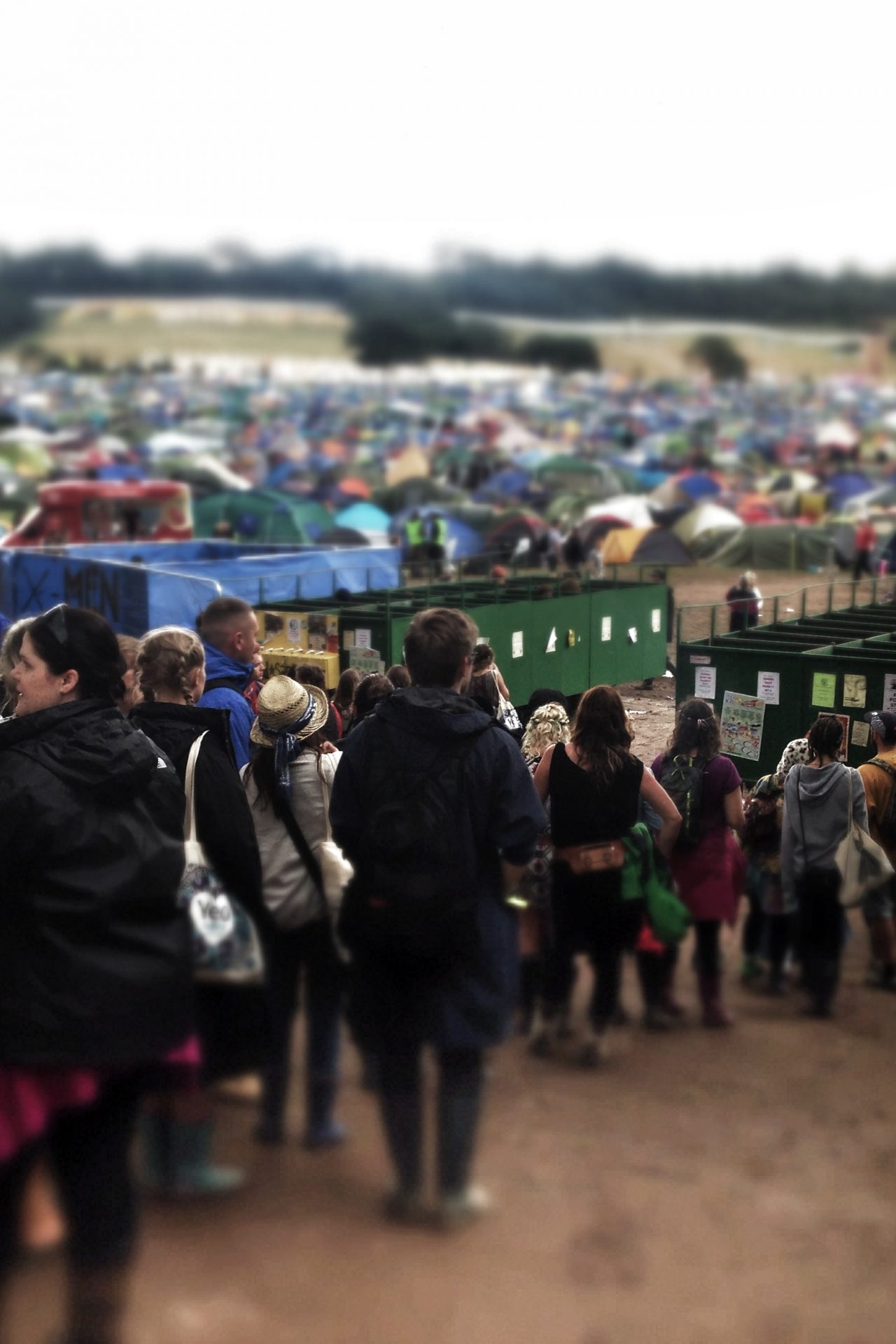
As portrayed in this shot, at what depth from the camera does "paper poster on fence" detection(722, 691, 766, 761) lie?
465 inches

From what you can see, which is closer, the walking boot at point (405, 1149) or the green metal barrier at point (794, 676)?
the walking boot at point (405, 1149)

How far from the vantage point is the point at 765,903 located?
2570 mm

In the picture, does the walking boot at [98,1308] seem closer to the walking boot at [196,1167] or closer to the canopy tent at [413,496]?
the walking boot at [196,1167]

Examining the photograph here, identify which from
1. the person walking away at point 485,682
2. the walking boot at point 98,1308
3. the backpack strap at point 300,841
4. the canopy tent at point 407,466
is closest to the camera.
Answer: the walking boot at point 98,1308

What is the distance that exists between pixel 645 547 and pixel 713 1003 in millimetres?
34602

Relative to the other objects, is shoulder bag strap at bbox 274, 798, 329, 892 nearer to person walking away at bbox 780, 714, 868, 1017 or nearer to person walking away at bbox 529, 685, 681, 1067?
person walking away at bbox 529, 685, 681, 1067

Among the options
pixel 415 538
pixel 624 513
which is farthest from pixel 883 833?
pixel 624 513

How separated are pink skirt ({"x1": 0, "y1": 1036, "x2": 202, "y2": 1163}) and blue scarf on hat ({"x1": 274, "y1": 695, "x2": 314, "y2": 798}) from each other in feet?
4.08

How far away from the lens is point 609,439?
108375 mm

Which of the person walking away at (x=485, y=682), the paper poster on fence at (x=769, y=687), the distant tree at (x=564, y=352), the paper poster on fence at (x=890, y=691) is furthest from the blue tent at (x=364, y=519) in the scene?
the distant tree at (x=564, y=352)

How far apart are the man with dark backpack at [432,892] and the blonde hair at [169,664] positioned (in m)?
0.95

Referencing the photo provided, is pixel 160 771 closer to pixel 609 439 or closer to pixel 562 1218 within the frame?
pixel 562 1218

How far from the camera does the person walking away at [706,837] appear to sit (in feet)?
7.96

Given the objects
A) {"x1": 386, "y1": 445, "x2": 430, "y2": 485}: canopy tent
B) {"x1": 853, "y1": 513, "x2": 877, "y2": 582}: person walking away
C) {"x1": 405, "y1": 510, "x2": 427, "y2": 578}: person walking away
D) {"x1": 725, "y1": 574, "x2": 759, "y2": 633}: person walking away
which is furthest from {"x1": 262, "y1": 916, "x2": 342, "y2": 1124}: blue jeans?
{"x1": 386, "y1": 445, "x2": 430, "y2": 485}: canopy tent
